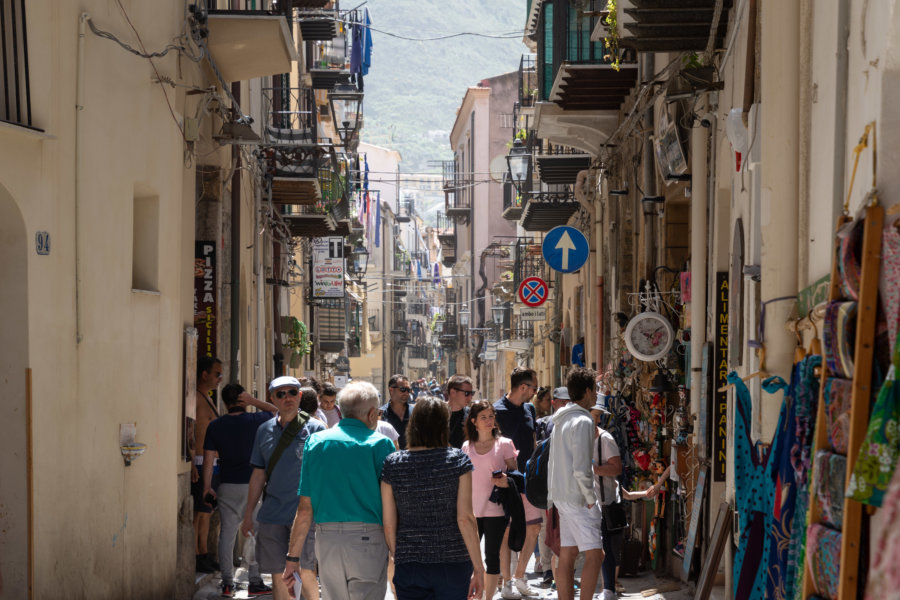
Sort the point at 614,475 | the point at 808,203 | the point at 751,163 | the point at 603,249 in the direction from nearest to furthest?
the point at 808,203, the point at 751,163, the point at 614,475, the point at 603,249

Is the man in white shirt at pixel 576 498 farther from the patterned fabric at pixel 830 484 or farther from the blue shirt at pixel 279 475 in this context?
the patterned fabric at pixel 830 484

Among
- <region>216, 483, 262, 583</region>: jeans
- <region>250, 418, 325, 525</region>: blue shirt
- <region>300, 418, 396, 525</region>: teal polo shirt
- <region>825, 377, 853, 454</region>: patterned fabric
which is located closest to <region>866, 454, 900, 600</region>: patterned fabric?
<region>825, 377, 853, 454</region>: patterned fabric

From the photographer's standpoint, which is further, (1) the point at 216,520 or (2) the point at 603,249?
(2) the point at 603,249

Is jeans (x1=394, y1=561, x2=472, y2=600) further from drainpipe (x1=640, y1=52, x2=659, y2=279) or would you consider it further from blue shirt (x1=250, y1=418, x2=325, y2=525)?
drainpipe (x1=640, y1=52, x2=659, y2=279)

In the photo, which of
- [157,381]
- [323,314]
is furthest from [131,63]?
[323,314]

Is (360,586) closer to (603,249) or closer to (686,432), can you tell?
(686,432)

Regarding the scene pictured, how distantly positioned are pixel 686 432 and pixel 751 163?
4135 mm

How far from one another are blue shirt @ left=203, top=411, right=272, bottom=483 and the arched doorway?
2536 millimetres

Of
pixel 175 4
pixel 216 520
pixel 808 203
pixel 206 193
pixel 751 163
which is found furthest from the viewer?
pixel 206 193

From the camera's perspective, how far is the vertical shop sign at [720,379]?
372 inches

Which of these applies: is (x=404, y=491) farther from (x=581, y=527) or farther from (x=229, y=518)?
(x=229, y=518)

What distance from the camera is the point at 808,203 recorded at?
5746 mm

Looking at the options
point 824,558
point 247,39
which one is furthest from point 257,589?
point 824,558

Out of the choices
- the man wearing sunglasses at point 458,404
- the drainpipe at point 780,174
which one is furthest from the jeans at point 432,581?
the man wearing sunglasses at point 458,404
